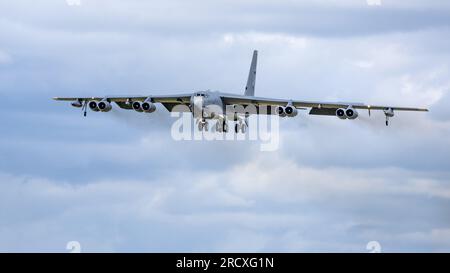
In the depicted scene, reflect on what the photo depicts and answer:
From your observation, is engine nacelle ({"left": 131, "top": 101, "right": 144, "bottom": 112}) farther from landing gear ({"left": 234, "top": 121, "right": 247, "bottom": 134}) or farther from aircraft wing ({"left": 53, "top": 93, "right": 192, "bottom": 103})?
landing gear ({"left": 234, "top": 121, "right": 247, "bottom": 134})

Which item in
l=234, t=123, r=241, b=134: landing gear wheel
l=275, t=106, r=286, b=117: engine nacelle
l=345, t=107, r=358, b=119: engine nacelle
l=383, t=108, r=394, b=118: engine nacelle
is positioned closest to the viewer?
l=345, t=107, r=358, b=119: engine nacelle

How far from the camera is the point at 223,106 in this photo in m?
98.9

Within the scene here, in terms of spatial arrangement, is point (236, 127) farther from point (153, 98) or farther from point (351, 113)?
point (351, 113)

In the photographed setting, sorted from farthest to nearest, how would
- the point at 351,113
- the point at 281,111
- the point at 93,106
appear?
the point at 93,106
the point at 281,111
the point at 351,113

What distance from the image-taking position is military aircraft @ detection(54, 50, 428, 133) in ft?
310

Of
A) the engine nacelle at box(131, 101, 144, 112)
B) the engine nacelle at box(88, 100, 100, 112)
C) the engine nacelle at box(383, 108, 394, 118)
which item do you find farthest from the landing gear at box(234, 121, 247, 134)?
the engine nacelle at box(383, 108, 394, 118)

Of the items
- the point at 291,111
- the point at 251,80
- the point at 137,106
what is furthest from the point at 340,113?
the point at 251,80

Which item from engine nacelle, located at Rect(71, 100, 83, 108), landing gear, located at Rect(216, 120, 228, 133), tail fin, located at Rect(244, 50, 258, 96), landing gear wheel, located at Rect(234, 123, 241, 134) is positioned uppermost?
tail fin, located at Rect(244, 50, 258, 96)
